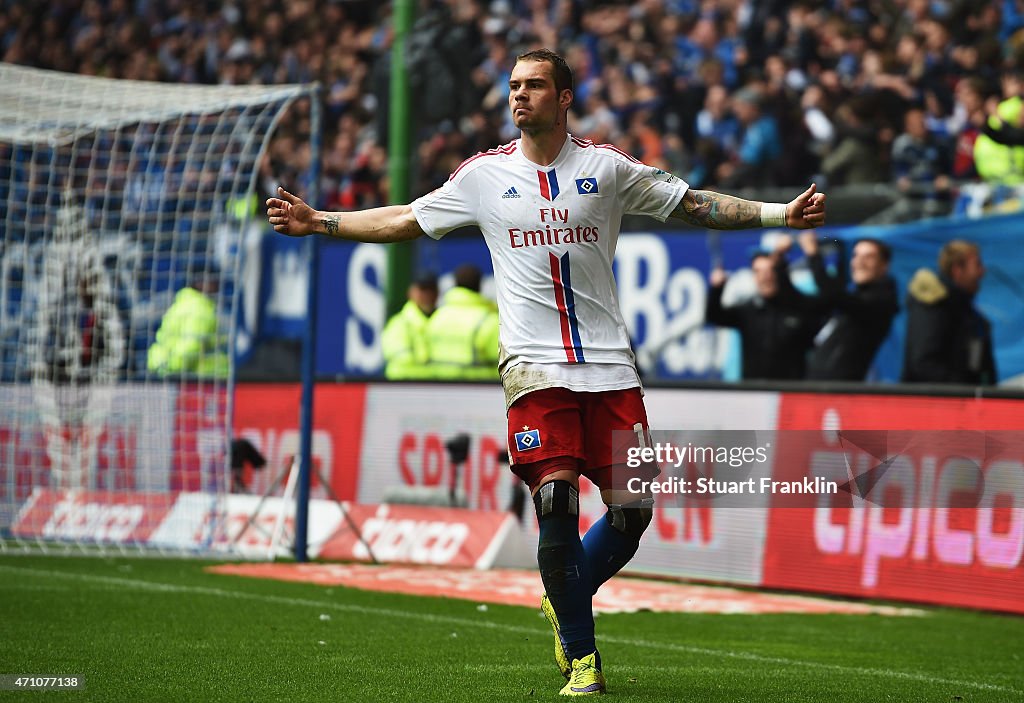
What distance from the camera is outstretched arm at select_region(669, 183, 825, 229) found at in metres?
5.89

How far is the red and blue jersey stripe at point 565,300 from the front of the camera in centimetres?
600

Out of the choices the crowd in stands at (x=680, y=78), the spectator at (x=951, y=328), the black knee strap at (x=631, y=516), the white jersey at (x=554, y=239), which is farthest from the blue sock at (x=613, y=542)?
the crowd in stands at (x=680, y=78)

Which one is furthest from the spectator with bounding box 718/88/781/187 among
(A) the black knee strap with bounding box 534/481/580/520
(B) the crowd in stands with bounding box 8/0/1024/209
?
(A) the black knee strap with bounding box 534/481/580/520

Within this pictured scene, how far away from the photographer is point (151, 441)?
12820 mm

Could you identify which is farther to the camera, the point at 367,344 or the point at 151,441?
the point at 367,344

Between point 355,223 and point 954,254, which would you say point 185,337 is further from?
point 355,223

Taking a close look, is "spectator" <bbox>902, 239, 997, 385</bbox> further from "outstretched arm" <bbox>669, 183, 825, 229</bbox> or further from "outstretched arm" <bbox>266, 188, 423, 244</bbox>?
"outstretched arm" <bbox>266, 188, 423, 244</bbox>

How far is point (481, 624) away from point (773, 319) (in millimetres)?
4529

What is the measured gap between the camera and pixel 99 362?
12.9m

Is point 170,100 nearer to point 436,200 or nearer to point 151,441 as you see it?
point 151,441

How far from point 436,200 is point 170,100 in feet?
21.4

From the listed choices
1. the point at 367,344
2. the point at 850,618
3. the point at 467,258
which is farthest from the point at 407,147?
the point at 850,618

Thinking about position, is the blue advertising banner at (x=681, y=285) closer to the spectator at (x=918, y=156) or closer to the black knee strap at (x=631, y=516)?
the spectator at (x=918, y=156)

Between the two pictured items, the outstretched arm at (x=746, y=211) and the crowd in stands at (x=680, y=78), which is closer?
the outstretched arm at (x=746, y=211)
